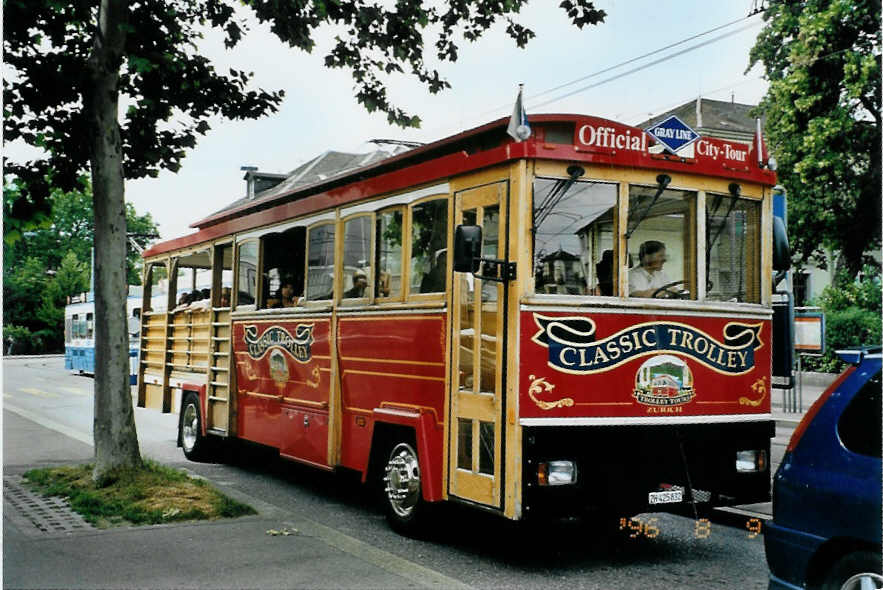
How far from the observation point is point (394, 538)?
7730 mm

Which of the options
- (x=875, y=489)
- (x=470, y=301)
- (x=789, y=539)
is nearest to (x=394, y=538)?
(x=470, y=301)

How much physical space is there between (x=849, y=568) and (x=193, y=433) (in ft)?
32.3

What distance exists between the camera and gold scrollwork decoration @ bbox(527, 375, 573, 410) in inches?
254

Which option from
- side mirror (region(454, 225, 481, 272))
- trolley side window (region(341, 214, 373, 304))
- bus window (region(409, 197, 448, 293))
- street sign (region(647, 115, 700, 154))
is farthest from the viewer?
trolley side window (region(341, 214, 373, 304))

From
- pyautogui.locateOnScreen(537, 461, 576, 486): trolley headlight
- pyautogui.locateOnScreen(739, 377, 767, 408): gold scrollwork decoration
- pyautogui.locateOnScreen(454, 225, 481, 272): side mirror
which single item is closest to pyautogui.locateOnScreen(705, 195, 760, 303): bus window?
pyautogui.locateOnScreen(739, 377, 767, 408): gold scrollwork decoration

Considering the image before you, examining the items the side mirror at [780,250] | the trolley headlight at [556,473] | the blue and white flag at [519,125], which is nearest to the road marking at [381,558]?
the trolley headlight at [556,473]

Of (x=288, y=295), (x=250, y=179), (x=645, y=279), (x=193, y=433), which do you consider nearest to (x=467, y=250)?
(x=645, y=279)

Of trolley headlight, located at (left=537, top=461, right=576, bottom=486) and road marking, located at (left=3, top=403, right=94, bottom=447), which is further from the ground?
trolley headlight, located at (left=537, top=461, right=576, bottom=486)

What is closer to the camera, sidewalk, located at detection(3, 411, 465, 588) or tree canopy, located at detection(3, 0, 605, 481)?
sidewalk, located at detection(3, 411, 465, 588)

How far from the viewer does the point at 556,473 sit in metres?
6.43

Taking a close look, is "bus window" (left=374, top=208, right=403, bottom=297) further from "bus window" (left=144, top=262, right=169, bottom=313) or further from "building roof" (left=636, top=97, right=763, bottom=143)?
"building roof" (left=636, top=97, right=763, bottom=143)

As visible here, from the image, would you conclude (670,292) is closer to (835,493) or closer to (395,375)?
(395,375)

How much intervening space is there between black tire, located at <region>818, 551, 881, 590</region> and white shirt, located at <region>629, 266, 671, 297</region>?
287cm

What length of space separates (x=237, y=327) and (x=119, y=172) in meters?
2.61
